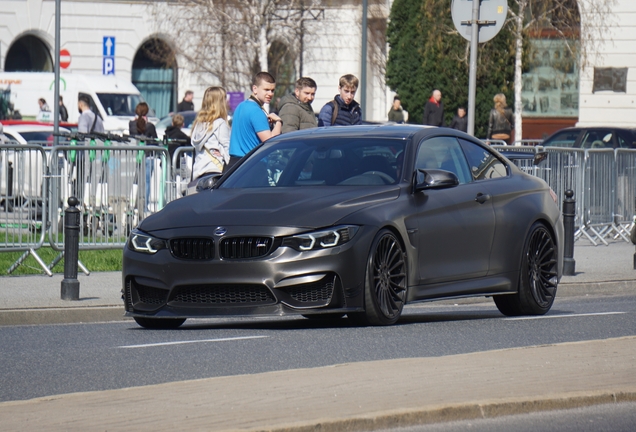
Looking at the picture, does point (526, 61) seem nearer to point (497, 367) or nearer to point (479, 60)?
point (479, 60)

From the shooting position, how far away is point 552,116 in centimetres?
4369

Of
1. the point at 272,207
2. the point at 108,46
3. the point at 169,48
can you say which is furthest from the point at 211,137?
the point at 169,48

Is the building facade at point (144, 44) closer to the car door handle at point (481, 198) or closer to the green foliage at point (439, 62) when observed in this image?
the green foliage at point (439, 62)

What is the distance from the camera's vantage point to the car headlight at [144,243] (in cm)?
966

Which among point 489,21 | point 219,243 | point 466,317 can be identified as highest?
point 489,21

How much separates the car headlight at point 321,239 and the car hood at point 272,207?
57 millimetres

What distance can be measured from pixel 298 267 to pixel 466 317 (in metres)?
2.50

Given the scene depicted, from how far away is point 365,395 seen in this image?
679 cm

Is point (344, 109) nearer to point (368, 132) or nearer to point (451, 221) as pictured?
point (368, 132)

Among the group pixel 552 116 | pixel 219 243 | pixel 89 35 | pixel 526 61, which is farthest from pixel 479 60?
pixel 219 243

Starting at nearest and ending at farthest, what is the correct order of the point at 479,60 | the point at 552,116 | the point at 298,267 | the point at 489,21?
the point at 298,267, the point at 489,21, the point at 479,60, the point at 552,116

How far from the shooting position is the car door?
33.4 feet


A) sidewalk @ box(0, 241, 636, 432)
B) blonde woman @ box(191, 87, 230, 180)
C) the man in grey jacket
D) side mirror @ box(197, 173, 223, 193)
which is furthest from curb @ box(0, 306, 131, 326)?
sidewalk @ box(0, 241, 636, 432)

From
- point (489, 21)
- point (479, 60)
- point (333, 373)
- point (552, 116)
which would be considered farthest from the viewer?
point (552, 116)
